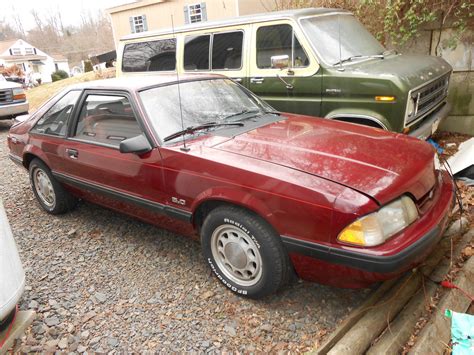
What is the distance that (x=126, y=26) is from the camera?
21531 millimetres

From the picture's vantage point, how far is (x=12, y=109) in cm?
996

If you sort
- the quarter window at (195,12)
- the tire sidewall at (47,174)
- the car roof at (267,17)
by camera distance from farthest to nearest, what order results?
the quarter window at (195,12), the car roof at (267,17), the tire sidewall at (47,174)

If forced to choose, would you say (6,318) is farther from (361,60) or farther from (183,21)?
(183,21)

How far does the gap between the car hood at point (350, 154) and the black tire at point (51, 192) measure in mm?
Result: 2326

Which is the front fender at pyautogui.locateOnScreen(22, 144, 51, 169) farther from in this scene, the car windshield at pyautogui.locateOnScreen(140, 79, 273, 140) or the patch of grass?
the patch of grass

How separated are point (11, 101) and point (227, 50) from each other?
7.56 m

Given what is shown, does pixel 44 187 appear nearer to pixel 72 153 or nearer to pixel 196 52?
pixel 72 153

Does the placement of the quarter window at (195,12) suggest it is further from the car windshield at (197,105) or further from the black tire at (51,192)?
the car windshield at (197,105)

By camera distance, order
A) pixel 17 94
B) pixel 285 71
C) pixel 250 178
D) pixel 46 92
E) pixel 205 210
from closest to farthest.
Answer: pixel 250 178, pixel 205 210, pixel 285 71, pixel 17 94, pixel 46 92

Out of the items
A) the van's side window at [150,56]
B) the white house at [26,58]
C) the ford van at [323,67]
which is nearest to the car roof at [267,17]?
the ford van at [323,67]

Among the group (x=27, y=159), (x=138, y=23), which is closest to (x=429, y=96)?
(x=27, y=159)

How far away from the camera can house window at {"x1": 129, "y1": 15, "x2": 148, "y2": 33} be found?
2041 cm

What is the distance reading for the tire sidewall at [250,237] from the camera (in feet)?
8.04

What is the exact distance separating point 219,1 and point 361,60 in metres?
14.1
